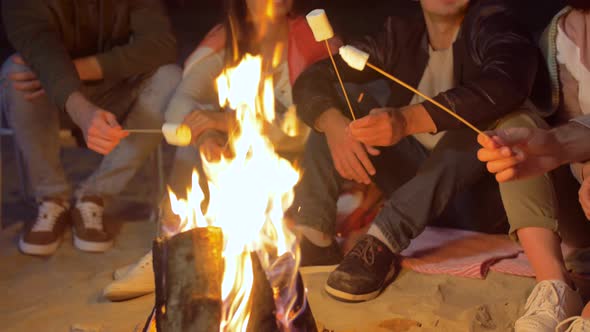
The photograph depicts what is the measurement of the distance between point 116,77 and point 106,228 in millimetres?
796

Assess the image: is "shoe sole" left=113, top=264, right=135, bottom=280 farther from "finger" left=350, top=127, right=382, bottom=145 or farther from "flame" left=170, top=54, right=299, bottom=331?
"finger" left=350, top=127, right=382, bottom=145

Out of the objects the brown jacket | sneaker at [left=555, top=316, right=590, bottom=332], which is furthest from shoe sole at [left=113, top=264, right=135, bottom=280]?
sneaker at [left=555, top=316, right=590, bottom=332]

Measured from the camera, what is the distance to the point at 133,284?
279 cm

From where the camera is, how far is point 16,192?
4258 mm

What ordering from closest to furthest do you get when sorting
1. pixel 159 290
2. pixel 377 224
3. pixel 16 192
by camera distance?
pixel 159 290
pixel 377 224
pixel 16 192

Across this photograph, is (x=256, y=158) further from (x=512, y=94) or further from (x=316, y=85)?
(x=512, y=94)

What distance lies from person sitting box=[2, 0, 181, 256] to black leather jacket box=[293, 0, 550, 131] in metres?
0.92

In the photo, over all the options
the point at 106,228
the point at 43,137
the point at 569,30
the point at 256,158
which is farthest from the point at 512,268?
the point at 43,137

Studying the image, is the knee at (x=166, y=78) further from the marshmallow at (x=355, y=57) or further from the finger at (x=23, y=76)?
the marshmallow at (x=355, y=57)

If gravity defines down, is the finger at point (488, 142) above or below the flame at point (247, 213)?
above

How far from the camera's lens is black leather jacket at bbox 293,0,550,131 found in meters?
2.68

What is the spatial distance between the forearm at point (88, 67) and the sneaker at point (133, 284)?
1.23 metres

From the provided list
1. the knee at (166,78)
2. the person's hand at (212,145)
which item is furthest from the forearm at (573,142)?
the knee at (166,78)

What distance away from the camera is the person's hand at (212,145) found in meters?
3.16
